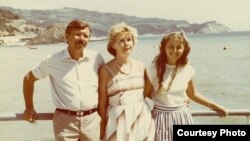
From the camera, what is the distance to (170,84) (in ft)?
6.84

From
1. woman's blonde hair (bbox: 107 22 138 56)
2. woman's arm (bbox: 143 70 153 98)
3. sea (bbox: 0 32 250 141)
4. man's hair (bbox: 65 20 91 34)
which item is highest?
man's hair (bbox: 65 20 91 34)

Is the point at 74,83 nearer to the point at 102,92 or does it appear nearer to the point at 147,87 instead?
the point at 102,92

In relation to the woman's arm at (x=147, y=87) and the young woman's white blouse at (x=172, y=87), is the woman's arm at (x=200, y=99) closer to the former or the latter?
the young woman's white blouse at (x=172, y=87)

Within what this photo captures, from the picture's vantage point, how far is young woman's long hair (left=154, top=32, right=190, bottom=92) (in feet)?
6.79

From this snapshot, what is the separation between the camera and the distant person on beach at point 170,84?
207 centimetres

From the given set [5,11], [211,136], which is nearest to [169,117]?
[211,136]

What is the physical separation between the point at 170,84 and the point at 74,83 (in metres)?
0.49

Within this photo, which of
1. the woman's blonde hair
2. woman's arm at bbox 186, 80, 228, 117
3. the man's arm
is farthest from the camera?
woman's arm at bbox 186, 80, 228, 117

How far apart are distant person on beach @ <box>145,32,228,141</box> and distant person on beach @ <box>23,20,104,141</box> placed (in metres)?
0.30

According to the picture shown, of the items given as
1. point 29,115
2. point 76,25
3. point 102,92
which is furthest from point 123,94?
point 29,115

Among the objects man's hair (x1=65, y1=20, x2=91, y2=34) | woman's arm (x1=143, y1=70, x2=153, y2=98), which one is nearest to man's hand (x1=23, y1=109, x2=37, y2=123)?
man's hair (x1=65, y1=20, x2=91, y2=34)

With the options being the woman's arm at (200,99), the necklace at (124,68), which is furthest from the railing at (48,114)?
the necklace at (124,68)

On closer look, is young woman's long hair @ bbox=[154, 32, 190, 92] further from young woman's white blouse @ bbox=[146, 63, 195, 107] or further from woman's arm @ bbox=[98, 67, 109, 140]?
woman's arm @ bbox=[98, 67, 109, 140]

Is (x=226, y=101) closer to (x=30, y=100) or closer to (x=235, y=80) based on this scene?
(x=235, y=80)
